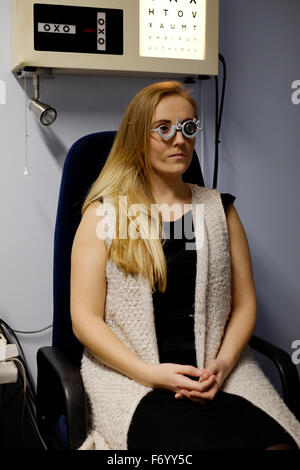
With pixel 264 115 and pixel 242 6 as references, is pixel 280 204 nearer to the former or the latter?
pixel 264 115

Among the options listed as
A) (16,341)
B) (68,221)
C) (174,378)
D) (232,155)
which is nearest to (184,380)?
(174,378)

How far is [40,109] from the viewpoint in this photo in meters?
1.70

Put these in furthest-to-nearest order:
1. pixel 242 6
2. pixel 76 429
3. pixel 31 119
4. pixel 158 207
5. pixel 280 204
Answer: pixel 280 204, pixel 242 6, pixel 31 119, pixel 158 207, pixel 76 429

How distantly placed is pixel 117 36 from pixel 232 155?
0.60m

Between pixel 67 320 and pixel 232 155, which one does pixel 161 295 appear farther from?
pixel 232 155

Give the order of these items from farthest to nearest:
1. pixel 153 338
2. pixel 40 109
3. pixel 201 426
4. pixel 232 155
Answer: pixel 232 155 → pixel 40 109 → pixel 153 338 → pixel 201 426

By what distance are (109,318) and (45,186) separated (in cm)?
59

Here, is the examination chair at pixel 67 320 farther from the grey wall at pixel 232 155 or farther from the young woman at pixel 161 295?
the grey wall at pixel 232 155

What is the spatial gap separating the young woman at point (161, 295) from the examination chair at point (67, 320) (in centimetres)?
5

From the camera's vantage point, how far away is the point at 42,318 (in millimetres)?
1923

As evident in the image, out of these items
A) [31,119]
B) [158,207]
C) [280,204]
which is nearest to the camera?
[158,207]

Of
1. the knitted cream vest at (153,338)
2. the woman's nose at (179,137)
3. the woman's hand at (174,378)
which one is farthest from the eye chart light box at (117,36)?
the woman's hand at (174,378)

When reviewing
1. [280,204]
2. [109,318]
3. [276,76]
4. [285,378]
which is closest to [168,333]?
[109,318]

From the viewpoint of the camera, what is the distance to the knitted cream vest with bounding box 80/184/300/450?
51.9 inches
